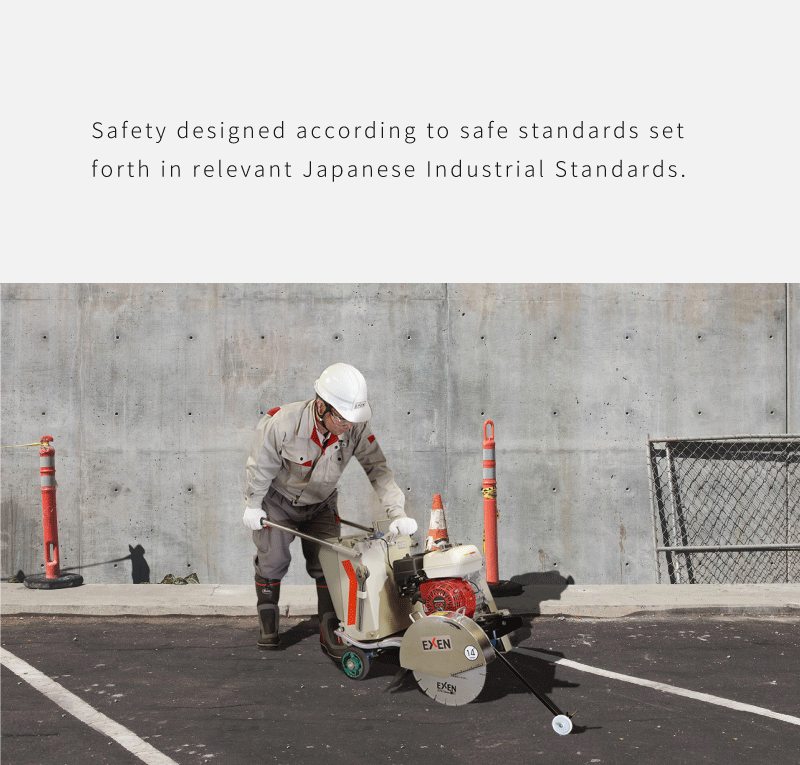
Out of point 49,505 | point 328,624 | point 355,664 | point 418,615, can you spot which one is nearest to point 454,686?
point 418,615

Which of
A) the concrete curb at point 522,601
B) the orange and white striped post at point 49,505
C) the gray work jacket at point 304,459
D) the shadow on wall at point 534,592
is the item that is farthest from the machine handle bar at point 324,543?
the orange and white striped post at point 49,505

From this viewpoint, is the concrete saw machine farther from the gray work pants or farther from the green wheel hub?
the gray work pants

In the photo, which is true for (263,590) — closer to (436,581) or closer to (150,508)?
(436,581)

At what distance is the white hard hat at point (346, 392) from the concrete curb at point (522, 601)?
2267mm

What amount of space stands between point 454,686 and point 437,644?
24cm

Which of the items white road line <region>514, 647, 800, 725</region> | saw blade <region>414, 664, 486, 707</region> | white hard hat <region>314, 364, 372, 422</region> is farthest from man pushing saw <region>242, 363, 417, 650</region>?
white road line <region>514, 647, 800, 725</region>

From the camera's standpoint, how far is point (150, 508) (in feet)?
26.9

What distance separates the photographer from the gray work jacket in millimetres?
5445

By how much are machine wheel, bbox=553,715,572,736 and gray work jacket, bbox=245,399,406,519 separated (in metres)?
1.59

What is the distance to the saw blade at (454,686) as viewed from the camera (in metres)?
4.51

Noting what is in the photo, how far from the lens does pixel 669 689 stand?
5.02 metres

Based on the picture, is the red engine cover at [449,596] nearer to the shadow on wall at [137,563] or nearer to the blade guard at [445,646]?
the blade guard at [445,646]

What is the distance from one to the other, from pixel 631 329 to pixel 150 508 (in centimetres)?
480

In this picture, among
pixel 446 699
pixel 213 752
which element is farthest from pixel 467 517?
pixel 213 752
